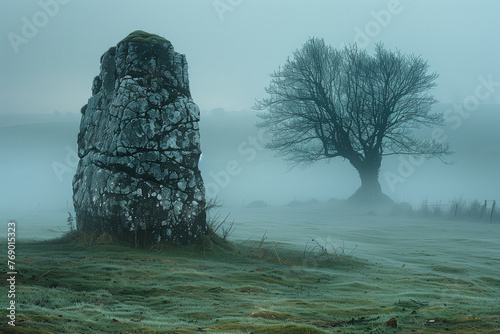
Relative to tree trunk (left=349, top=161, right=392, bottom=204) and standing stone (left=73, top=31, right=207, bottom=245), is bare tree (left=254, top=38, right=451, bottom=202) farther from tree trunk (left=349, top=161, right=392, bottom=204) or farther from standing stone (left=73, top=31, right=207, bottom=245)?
standing stone (left=73, top=31, right=207, bottom=245)

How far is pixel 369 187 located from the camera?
33.5 meters

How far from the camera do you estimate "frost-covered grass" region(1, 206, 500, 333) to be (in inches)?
195

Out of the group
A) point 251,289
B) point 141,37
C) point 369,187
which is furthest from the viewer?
point 369,187

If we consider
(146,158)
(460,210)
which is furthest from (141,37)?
(460,210)

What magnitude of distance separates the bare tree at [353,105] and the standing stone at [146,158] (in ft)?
71.8

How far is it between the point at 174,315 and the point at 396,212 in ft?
80.5

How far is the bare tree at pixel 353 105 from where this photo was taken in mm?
32156

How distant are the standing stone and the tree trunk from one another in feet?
78.5

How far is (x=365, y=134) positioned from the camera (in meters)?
33.0

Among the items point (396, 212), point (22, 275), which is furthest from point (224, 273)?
point (396, 212)

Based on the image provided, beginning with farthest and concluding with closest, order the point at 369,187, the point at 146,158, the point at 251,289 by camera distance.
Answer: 1. the point at 369,187
2. the point at 146,158
3. the point at 251,289

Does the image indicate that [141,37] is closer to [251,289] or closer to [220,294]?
[251,289]

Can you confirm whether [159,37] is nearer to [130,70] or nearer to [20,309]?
[130,70]

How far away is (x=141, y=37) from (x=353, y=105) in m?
22.7
